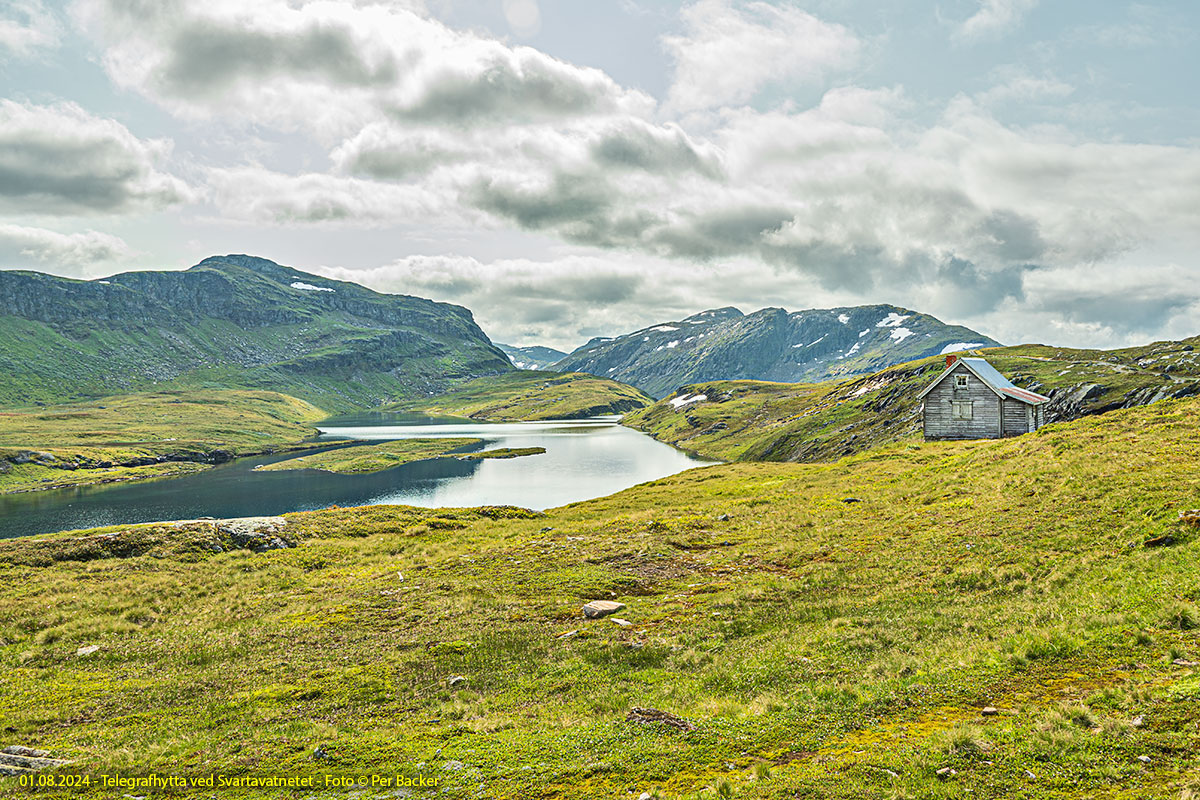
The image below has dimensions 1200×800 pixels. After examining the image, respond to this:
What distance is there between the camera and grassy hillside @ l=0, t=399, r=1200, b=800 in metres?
11.1

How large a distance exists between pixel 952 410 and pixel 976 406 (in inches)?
99.1

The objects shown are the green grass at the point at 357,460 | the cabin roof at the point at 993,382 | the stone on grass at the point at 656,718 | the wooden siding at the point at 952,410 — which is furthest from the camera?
the green grass at the point at 357,460

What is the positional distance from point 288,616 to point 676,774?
21.8 meters

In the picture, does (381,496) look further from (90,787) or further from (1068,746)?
(1068,746)

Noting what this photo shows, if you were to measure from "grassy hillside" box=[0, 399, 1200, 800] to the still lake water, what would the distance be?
64637 millimetres

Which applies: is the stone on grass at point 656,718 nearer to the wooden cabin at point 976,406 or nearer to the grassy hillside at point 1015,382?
the wooden cabin at point 976,406

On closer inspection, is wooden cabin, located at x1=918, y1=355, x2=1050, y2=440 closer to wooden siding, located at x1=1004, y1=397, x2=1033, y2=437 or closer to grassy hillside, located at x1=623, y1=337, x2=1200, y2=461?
wooden siding, located at x1=1004, y1=397, x2=1033, y2=437

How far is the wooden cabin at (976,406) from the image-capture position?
66.3 metres

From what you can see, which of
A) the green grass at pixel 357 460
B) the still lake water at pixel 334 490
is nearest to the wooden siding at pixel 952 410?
the still lake water at pixel 334 490

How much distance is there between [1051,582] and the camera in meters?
18.7

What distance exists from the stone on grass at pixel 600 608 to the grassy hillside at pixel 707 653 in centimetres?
53

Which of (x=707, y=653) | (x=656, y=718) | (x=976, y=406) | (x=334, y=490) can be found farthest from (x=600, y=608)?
(x=334, y=490)

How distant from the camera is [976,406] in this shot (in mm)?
68250

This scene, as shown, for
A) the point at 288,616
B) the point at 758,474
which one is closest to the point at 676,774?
the point at 288,616
